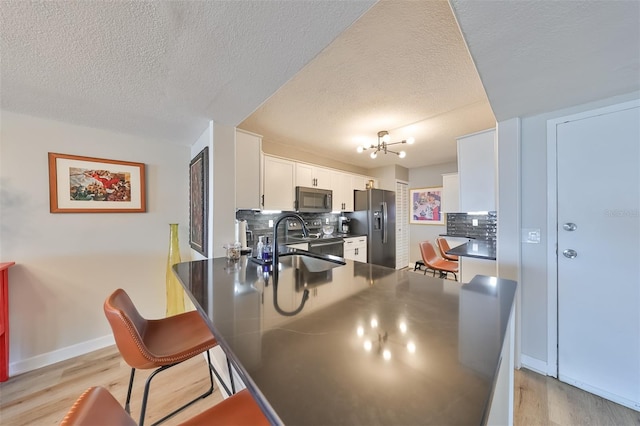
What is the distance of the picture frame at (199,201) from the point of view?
219 cm

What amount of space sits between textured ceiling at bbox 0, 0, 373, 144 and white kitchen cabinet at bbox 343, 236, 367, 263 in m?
2.84

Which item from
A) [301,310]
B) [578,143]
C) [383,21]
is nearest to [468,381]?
[301,310]

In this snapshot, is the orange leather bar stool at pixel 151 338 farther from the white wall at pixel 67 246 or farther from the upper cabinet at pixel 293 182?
the upper cabinet at pixel 293 182

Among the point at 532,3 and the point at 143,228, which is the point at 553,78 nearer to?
the point at 532,3

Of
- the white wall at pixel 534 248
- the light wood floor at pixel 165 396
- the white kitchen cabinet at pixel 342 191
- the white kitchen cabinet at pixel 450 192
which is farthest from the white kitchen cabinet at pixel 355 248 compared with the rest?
the light wood floor at pixel 165 396

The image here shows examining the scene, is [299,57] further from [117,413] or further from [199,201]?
[199,201]

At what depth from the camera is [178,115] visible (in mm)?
1972

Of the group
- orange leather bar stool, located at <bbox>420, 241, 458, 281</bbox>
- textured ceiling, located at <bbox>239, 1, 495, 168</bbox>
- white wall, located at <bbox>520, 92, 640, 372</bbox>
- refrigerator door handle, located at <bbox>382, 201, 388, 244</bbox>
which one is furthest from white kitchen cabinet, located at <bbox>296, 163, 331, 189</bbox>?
white wall, located at <bbox>520, 92, 640, 372</bbox>

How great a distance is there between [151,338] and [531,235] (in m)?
2.90

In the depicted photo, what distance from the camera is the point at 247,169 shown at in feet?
8.66

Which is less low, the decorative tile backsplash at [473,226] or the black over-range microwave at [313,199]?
the black over-range microwave at [313,199]

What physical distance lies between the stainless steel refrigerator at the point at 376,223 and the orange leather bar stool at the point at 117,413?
12.4 ft

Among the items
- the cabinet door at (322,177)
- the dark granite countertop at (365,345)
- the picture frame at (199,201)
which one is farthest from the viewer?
the cabinet door at (322,177)

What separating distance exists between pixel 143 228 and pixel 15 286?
1.00 m
